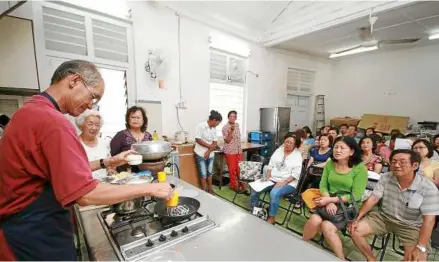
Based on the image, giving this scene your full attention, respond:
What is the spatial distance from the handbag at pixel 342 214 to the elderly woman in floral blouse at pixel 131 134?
197 centimetres

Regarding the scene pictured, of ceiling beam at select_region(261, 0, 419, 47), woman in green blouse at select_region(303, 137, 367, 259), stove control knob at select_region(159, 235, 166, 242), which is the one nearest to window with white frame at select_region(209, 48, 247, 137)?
ceiling beam at select_region(261, 0, 419, 47)

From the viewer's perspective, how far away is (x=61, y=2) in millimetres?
2961

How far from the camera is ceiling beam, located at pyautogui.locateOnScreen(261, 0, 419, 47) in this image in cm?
354

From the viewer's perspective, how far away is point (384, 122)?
5.95 metres

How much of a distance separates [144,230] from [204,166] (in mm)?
2911

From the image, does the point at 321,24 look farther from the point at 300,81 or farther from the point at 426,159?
the point at 426,159

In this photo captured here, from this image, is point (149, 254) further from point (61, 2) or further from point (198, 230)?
point (61, 2)

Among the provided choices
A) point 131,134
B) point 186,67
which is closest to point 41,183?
point 131,134

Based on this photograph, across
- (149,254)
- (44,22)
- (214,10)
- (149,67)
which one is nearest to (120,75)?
(149,67)

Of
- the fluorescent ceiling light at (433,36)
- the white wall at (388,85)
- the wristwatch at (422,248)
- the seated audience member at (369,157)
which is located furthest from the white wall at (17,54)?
the white wall at (388,85)

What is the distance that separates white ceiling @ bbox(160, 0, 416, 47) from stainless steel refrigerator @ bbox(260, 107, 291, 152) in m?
1.70

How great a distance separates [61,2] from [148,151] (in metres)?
3.10

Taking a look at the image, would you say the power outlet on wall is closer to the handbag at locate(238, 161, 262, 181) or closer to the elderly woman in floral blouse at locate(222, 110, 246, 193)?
the elderly woman in floral blouse at locate(222, 110, 246, 193)

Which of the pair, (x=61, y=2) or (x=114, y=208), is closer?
(x=114, y=208)
